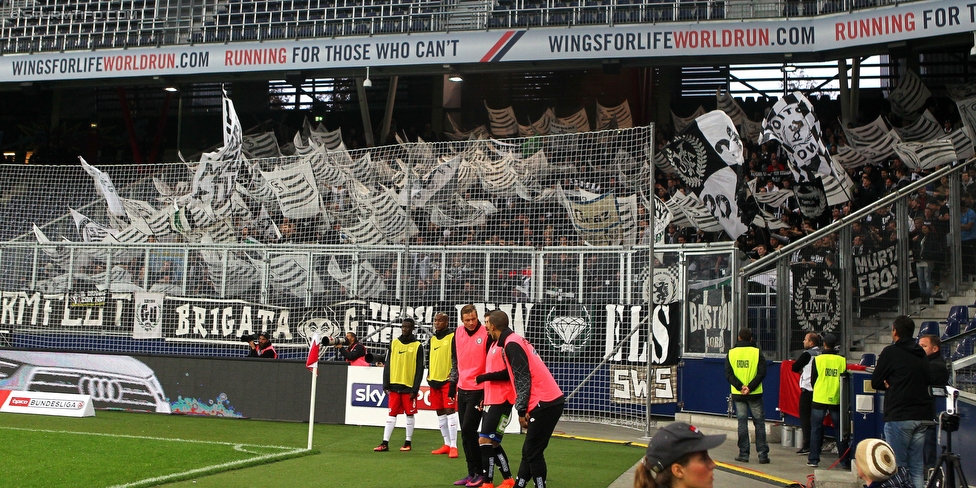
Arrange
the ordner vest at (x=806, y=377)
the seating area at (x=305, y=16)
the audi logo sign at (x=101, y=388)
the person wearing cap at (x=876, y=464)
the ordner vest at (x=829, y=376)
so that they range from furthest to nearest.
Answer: the seating area at (x=305, y=16), the audi logo sign at (x=101, y=388), the ordner vest at (x=806, y=377), the ordner vest at (x=829, y=376), the person wearing cap at (x=876, y=464)

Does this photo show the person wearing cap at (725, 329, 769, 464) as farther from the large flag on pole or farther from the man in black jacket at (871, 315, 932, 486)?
the large flag on pole

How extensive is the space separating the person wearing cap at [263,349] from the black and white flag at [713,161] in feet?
25.6

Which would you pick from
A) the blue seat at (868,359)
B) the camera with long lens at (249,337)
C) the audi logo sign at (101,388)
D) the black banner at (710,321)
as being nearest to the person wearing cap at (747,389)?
the blue seat at (868,359)

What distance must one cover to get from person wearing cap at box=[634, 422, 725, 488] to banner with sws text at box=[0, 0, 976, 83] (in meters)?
17.7

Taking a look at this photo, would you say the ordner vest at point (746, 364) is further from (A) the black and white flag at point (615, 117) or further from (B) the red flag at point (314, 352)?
(A) the black and white flag at point (615, 117)

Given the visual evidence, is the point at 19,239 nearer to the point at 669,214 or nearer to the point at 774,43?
the point at 669,214

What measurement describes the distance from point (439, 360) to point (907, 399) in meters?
5.74

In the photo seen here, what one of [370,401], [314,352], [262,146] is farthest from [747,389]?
[262,146]

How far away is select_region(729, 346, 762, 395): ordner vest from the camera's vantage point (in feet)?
40.9

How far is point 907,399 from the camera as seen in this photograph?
9227 mm

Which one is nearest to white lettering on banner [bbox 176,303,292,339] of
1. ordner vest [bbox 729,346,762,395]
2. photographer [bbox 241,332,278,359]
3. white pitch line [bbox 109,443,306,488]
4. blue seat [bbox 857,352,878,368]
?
photographer [bbox 241,332,278,359]

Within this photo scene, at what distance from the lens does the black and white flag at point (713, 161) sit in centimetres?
1444

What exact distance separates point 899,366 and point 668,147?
6.58 metres

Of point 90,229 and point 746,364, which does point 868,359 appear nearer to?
point 746,364
